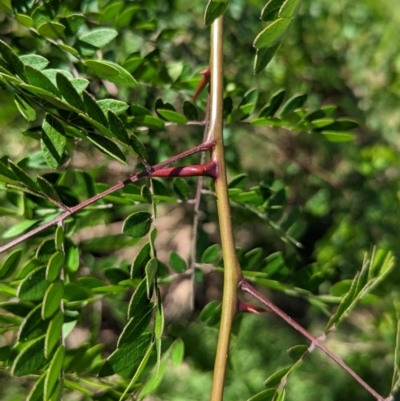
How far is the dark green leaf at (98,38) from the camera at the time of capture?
0.75 meters

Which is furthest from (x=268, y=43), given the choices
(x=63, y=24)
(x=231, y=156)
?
(x=231, y=156)

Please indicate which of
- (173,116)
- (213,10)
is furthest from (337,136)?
(213,10)

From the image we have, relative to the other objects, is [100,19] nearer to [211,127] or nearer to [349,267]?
[211,127]

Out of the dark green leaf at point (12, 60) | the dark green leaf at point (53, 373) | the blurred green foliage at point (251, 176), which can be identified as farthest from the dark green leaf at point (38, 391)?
the dark green leaf at point (12, 60)

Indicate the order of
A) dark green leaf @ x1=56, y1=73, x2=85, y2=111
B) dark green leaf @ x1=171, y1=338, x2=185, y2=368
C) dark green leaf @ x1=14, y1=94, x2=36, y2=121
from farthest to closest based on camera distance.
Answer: dark green leaf @ x1=171, y1=338, x2=185, y2=368 → dark green leaf @ x1=14, y1=94, x2=36, y2=121 → dark green leaf @ x1=56, y1=73, x2=85, y2=111

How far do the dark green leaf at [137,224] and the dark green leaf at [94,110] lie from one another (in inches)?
4.3

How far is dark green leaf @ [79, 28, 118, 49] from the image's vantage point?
0.75 metres

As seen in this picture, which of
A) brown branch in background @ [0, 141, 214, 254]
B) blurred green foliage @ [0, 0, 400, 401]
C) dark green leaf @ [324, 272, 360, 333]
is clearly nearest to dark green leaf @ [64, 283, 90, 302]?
blurred green foliage @ [0, 0, 400, 401]

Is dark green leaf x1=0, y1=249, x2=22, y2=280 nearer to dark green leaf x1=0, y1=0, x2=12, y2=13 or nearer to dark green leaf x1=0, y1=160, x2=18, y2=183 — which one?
dark green leaf x1=0, y1=160, x2=18, y2=183

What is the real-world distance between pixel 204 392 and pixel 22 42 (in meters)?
1.11

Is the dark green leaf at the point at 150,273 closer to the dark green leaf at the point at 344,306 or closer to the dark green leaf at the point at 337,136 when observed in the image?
the dark green leaf at the point at 344,306

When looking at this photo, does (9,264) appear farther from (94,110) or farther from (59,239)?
(94,110)

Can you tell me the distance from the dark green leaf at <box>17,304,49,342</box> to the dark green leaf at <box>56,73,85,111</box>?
22 centimetres

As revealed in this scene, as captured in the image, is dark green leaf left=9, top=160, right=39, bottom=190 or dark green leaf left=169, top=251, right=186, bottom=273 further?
dark green leaf left=169, top=251, right=186, bottom=273
